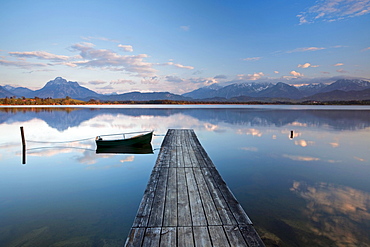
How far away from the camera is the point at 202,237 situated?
3.90 m

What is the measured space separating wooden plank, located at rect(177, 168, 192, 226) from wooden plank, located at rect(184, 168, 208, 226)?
10cm

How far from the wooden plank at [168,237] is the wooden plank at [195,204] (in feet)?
1.76

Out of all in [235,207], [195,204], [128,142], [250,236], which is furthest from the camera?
[128,142]

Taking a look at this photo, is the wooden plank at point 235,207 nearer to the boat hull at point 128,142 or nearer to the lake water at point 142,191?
the lake water at point 142,191

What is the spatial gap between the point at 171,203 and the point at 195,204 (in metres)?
0.63

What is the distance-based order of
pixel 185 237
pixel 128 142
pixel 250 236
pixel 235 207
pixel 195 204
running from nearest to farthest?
pixel 185 237 < pixel 250 236 < pixel 235 207 < pixel 195 204 < pixel 128 142

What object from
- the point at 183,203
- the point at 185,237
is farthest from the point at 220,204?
the point at 185,237

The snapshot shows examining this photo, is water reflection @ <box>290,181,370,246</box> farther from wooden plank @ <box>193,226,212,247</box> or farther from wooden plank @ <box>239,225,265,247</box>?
wooden plank @ <box>193,226,212,247</box>

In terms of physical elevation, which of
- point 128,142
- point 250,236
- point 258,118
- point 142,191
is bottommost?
point 142,191

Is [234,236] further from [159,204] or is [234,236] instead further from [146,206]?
[146,206]

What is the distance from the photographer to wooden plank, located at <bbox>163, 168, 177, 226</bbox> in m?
4.46

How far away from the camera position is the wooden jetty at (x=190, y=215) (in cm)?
385

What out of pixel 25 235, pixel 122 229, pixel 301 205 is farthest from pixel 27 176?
pixel 301 205

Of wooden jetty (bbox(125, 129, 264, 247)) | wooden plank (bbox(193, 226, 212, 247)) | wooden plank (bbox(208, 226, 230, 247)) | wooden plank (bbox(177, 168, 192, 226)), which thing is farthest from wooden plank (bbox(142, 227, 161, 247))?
wooden plank (bbox(208, 226, 230, 247))
